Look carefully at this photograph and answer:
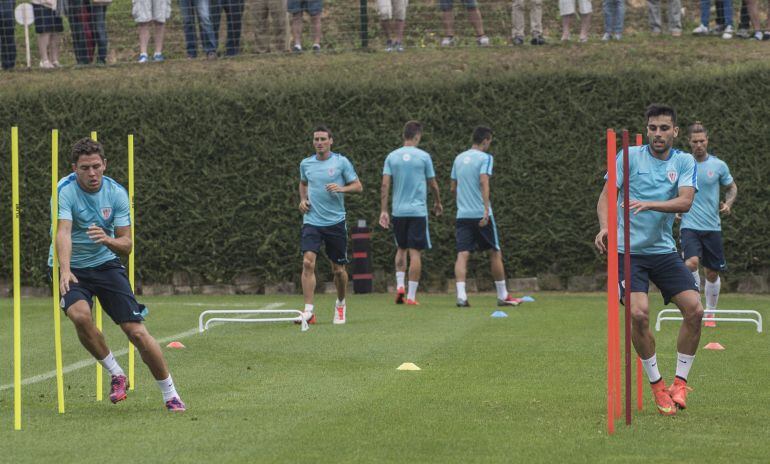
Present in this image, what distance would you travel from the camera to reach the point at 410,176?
57.5ft

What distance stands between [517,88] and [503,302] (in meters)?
3.93

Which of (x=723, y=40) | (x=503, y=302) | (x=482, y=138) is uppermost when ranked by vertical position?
(x=723, y=40)

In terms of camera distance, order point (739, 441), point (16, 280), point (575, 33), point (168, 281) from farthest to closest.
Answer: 1. point (575, 33)
2. point (168, 281)
3. point (16, 280)
4. point (739, 441)

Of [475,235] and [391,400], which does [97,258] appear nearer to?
[391,400]

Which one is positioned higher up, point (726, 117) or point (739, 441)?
point (726, 117)

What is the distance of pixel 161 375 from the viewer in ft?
29.0

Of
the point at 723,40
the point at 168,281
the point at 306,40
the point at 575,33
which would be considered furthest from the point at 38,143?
the point at 723,40

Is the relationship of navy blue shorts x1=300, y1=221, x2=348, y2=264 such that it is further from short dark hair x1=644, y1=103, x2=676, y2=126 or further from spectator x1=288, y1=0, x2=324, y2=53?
spectator x1=288, y1=0, x2=324, y2=53

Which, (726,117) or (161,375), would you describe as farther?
(726,117)

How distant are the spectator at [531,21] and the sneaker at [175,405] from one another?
14442 mm

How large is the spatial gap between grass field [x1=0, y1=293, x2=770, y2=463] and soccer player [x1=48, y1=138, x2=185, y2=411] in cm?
38

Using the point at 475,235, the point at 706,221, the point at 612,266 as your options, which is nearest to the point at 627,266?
the point at 612,266

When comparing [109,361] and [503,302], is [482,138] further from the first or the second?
[109,361]

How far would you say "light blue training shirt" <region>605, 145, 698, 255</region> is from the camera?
8.84 metres
